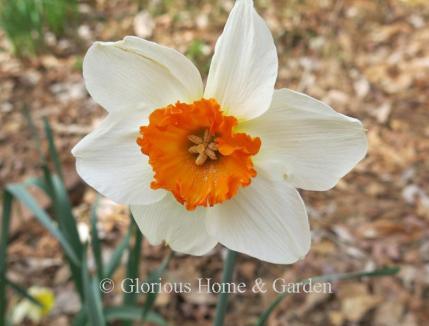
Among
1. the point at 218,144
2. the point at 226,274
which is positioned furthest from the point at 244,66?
the point at 226,274

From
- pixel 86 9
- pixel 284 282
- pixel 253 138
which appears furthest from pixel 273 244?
pixel 86 9

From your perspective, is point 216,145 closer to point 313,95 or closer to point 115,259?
point 115,259

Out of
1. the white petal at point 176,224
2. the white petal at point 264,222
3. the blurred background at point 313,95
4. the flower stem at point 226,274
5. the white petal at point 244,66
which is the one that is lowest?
the blurred background at point 313,95

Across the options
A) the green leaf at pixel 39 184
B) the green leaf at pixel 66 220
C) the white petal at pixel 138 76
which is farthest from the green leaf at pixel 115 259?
the white petal at pixel 138 76

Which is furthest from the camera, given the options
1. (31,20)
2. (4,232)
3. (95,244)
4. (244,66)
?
(31,20)

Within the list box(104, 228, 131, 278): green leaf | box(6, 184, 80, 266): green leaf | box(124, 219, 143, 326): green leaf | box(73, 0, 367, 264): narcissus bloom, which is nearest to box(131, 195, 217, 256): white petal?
box(73, 0, 367, 264): narcissus bloom

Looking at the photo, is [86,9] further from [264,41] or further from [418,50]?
[264,41]

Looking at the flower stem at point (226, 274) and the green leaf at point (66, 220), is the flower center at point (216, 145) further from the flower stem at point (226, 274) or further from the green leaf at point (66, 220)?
the green leaf at point (66, 220)
